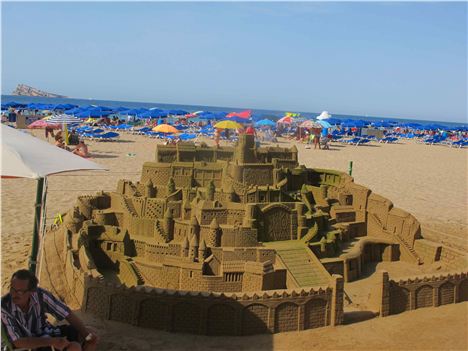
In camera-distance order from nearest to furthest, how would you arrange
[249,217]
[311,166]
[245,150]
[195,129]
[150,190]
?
[249,217] < [150,190] < [245,150] < [311,166] < [195,129]

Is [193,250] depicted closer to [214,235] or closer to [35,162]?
[214,235]

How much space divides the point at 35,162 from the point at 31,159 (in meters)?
0.10

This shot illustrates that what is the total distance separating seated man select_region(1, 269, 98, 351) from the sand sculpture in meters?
7.88

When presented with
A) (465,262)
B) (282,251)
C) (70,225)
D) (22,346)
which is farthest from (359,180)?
(22,346)

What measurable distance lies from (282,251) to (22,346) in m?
14.4

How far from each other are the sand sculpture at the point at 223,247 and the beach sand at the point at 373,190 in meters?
0.75

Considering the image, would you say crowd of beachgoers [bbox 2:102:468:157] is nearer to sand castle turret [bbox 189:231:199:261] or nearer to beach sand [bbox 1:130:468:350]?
beach sand [bbox 1:130:468:350]

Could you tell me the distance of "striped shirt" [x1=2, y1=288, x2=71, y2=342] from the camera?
22.9 feet

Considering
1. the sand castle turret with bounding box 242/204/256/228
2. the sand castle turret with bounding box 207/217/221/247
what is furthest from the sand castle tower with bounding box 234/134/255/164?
the sand castle turret with bounding box 207/217/221/247

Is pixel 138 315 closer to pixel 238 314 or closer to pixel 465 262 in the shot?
pixel 238 314

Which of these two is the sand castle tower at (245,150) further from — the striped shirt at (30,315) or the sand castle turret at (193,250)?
the striped shirt at (30,315)

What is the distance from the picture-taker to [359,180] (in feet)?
144

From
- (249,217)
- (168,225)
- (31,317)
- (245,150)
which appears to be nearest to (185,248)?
(168,225)

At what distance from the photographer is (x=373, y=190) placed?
133ft
